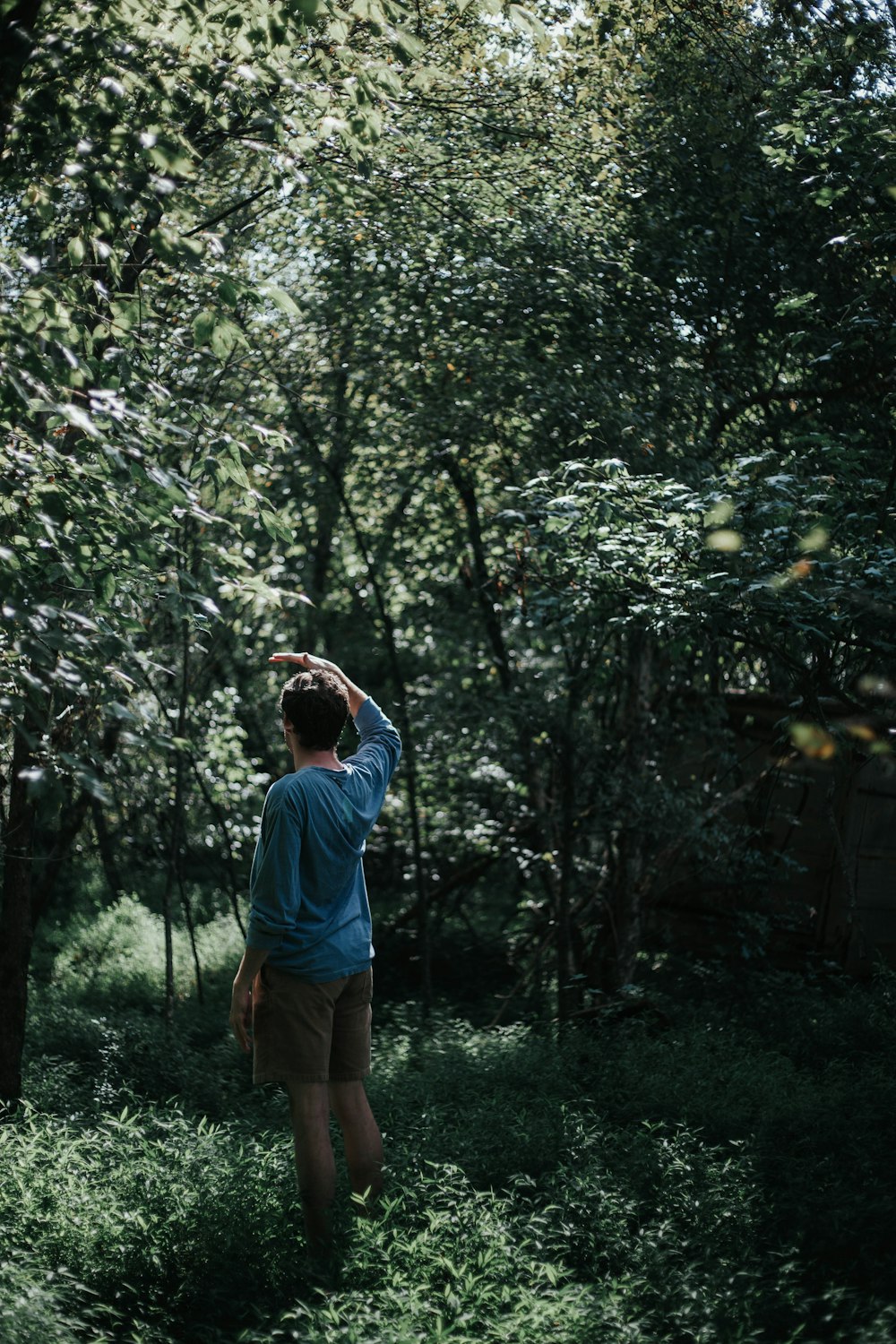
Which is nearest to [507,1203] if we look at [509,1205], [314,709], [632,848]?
[509,1205]

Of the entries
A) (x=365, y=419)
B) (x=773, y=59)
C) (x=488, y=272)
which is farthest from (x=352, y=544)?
(x=773, y=59)

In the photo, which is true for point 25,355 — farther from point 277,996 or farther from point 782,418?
point 782,418

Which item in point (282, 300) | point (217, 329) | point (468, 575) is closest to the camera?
point (282, 300)

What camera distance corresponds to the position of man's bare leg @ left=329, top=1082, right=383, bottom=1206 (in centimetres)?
383

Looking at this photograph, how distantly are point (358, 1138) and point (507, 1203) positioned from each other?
1.71 ft

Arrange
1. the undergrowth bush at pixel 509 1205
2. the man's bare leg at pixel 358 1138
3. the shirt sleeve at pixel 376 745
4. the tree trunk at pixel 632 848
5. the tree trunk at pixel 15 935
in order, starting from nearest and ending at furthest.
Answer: the undergrowth bush at pixel 509 1205 < the man's bare leg at pixel 358 1138 < the shirt sleeve at pixel 376 745 < the tree trunk at pixel 15 935 < the tree trunk at pixel 632 848

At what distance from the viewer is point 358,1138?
384 centimetres

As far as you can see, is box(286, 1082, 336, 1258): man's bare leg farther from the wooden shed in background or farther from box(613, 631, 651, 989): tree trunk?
the wooden shed in background

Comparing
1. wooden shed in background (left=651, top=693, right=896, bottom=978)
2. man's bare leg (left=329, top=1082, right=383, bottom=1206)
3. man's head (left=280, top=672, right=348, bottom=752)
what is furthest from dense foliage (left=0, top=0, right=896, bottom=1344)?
man's head (left=280, top=672, right=348, bottom=752)

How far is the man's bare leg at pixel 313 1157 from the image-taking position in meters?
3.60

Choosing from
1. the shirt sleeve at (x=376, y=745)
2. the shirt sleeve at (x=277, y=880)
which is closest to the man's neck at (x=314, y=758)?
the shirt sleeve at (x=376, y=745)

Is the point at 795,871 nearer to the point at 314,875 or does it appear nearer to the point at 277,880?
the point at 314,875

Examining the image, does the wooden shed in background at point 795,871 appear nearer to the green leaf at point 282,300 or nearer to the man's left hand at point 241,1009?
the man's left hand at point 241,1009

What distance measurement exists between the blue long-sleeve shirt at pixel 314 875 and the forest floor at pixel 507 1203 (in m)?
0.74
